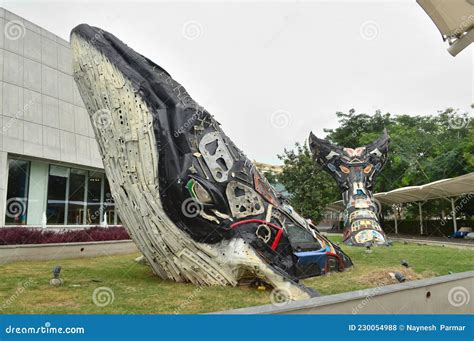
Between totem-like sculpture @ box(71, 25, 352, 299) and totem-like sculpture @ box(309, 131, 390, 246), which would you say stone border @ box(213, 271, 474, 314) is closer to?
totem-like sculpture @ box(71, 25, 352, 299)

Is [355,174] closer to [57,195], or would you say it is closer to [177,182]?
[177,182]

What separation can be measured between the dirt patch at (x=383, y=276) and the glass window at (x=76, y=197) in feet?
62.6

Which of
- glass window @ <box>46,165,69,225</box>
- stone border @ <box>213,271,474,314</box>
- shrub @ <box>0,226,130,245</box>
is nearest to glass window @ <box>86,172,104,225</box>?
glass window @ <box>46,165,69,225</box>

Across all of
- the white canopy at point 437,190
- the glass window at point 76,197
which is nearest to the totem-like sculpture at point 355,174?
the white canopy at point 437,190

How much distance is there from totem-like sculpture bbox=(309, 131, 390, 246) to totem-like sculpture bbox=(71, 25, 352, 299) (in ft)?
40.0

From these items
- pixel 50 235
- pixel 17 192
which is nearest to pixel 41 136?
pixel 17 192

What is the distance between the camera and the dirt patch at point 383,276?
917 cm

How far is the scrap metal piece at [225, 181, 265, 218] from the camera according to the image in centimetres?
838

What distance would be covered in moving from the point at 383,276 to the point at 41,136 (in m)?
18.8

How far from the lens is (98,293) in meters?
7.66

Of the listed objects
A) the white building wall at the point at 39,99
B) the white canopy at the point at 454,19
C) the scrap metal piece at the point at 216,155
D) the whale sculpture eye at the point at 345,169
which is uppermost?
the white building wall at the point at 39,99

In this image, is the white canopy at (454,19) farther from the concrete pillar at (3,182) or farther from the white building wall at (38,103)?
the white building wall at (38,103)

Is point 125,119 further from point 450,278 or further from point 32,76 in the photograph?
point 32,76

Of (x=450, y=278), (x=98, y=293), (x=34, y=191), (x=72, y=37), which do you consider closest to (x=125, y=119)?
(x=72, y=37)
